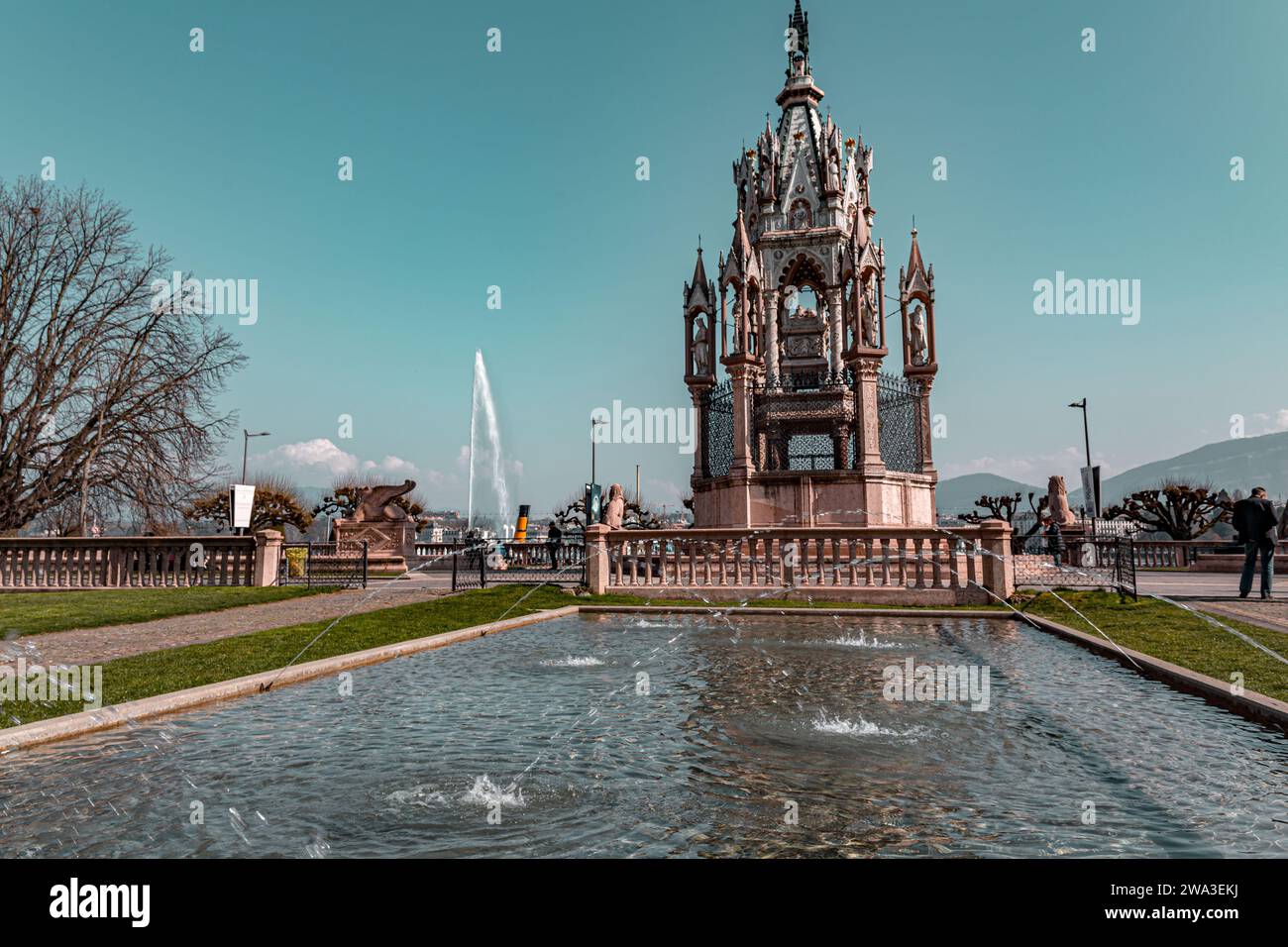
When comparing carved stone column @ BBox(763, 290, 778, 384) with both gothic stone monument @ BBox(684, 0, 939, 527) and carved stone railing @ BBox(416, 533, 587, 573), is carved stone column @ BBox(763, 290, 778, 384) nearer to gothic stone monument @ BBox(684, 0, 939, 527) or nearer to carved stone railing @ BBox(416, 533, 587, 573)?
gothic stone monument @ BBox(684, 0, 939, 527)

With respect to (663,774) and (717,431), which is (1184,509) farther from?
(663,774)

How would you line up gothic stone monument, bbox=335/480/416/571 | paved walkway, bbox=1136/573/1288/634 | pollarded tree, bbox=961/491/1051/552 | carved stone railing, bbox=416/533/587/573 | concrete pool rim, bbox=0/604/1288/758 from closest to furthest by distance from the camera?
concrete pool rim, bbox=0/604/1288/758 → paved walkway, bbox=1136/573/1288/634 → gothic stone monument, bbox=335/480/416/571 → carved stone railing, bbox=416/533/587/573 → pollarded tree, bbox=961/491/1051/552

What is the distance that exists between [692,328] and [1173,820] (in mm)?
28121

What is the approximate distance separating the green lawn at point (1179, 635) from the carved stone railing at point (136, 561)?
1980cm

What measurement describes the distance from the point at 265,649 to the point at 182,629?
3.78 meters

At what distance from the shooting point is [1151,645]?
370 inches

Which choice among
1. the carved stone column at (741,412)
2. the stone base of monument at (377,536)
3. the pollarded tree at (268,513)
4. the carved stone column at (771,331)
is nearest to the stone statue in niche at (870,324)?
the carved stone column at (741,412)

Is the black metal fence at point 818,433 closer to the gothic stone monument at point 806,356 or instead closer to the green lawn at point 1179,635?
the gothic stone monument at point 806,356

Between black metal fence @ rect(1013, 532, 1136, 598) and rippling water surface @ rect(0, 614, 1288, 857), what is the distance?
10.6 metres

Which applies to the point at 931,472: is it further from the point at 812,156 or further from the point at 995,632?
the point at 995,632

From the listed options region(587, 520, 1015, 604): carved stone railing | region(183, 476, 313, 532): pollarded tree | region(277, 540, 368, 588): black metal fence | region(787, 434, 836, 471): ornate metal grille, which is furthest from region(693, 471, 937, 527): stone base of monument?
region(183, 476, 313, 532): pollarded tree

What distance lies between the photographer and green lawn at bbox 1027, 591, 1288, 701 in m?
7.42

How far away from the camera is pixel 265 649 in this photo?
9.41 meters
